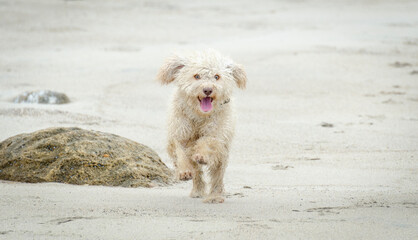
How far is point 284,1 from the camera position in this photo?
21781mm

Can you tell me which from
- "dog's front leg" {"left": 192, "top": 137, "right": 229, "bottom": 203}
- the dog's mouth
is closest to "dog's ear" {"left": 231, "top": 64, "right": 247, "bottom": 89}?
the dog's mouth

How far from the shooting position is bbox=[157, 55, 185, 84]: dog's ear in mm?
6051

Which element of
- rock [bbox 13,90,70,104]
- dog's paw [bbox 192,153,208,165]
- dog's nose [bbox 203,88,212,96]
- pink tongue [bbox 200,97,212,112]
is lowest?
rock [bbox 13,90,70,104]

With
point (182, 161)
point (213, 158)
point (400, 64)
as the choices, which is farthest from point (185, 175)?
point (400, 64)

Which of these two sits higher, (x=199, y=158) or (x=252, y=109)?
(x=199, y=158)

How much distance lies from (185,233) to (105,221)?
633mm

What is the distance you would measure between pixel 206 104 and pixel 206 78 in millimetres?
225

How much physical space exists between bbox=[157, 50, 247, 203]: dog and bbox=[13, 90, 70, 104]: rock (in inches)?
176

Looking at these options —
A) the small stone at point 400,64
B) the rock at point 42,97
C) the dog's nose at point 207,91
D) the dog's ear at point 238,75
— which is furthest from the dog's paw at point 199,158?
the small stone at point 400,64

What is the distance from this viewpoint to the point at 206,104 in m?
5.73

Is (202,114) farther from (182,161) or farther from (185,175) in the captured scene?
(185,175)

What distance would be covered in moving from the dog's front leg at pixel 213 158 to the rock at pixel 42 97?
189 inches

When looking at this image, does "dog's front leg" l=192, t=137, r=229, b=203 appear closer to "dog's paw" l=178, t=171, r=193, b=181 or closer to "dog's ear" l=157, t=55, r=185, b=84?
"dog's paw" l=178, t=171, r=193, b=181

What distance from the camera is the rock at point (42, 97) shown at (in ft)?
33.2
